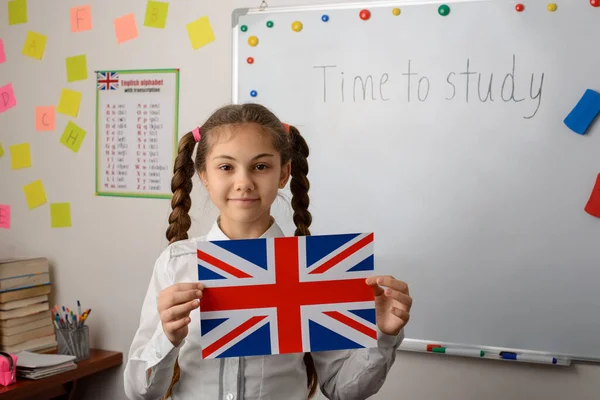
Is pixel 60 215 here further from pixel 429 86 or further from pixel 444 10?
pixel 444 10

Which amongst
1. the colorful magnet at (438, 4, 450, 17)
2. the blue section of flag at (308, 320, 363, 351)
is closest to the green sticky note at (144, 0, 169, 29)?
the colorful magnet at (438, 4, 450, 17)

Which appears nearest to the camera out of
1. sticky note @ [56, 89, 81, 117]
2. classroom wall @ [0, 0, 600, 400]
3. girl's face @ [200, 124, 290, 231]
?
girl's face @ [200, 124, 290, 231]

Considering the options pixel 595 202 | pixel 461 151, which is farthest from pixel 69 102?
pixel 595 202

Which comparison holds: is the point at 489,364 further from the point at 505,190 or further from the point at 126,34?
the point at 126,34

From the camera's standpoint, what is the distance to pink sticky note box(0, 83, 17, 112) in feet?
8.23

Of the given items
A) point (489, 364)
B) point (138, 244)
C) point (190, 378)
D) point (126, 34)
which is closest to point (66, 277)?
point (138, 244)

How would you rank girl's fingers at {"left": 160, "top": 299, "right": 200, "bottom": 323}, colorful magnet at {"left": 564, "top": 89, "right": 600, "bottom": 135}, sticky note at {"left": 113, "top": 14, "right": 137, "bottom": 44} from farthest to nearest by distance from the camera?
sticky note at {"left": 113, "top": 14, "right": 137, "bottom": 44}
colorful magnet at {"left": 564, "top": 89, "right": 600, "bottom": 135}
girl's fingers at {"left": 160, "top": 299, "right": 200, "bottom": 323}

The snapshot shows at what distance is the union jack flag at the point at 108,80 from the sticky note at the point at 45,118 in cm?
24

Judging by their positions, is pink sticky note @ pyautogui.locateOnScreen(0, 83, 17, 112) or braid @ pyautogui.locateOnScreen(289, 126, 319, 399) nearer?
braid @ pyautogui.locateOnScreen(289, 126, 319, 399)

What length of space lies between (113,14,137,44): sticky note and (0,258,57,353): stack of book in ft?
2.77

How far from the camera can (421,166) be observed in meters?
1.87

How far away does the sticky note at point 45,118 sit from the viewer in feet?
7.98

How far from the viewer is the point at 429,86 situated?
1.85 m

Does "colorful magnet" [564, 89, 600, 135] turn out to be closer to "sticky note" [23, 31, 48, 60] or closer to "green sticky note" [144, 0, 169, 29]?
"green sticky note" [144, 0, 169, 29]
